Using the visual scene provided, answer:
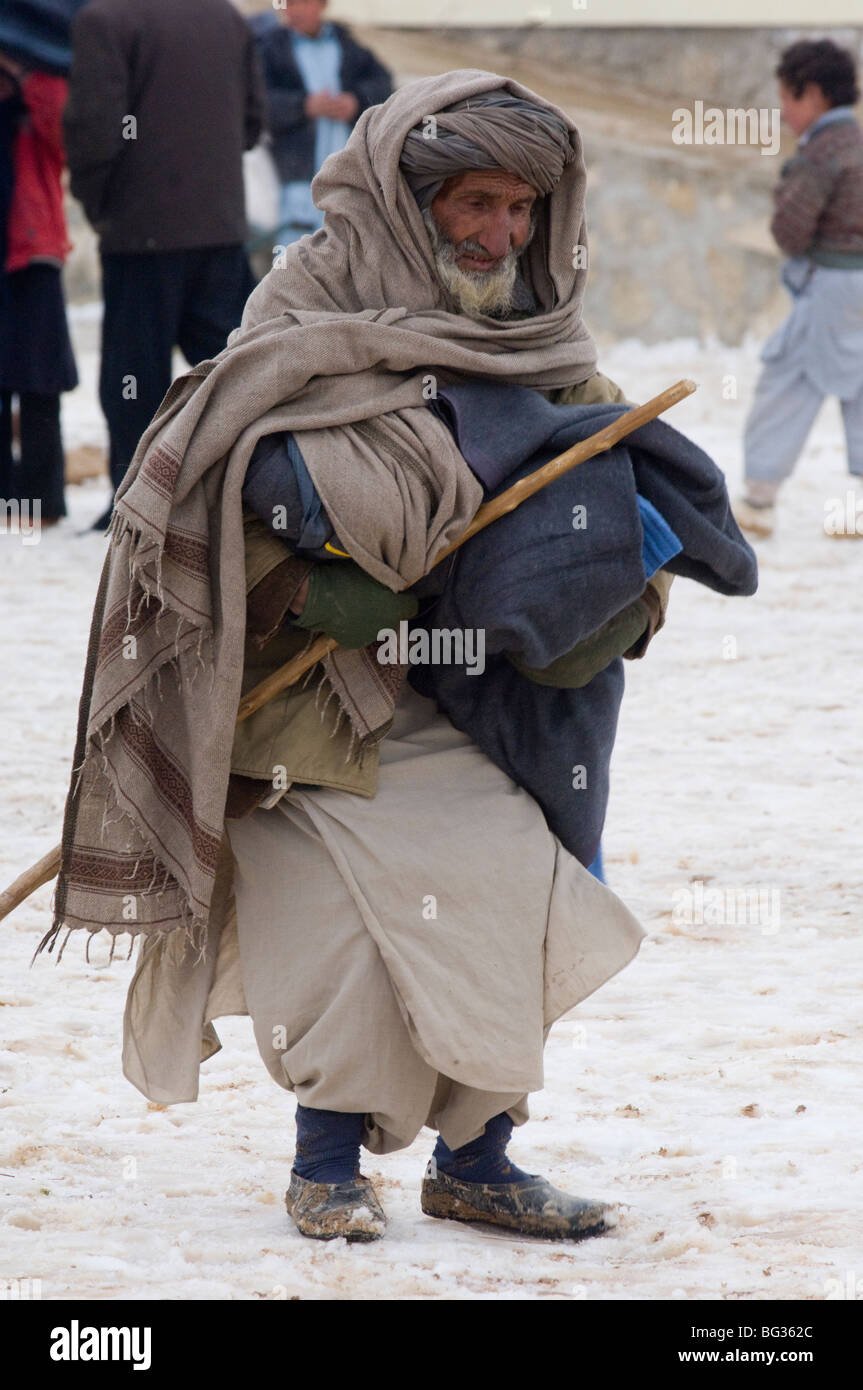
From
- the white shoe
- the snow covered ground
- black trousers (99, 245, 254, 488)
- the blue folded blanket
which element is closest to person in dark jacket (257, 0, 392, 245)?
black trousers (99, 245, 254, 488)

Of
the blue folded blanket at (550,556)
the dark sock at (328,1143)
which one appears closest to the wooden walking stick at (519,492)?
the blue folded blanket at (550,556)

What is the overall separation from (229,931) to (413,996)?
370mm

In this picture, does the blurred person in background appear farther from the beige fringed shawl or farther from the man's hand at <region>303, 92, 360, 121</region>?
the beige fringed shawl

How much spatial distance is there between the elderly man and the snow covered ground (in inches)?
8.6

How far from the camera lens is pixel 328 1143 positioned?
2627 mm

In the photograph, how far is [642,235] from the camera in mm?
11820

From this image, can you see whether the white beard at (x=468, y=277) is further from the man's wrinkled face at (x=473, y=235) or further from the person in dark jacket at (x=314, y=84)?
the person in dark jacket at (x=314, y=84)

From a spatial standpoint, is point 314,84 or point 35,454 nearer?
point 35,454

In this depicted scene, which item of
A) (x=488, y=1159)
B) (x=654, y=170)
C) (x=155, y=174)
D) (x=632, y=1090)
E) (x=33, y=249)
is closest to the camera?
(x=488, y=1159)

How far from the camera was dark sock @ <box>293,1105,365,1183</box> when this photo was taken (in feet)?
8.61

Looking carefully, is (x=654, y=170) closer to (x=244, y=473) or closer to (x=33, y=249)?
(x=33, y=249)

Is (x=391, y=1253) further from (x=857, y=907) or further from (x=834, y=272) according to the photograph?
(x=834, y=272)

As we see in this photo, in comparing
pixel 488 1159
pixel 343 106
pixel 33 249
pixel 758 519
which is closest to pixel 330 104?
pixel 343 106

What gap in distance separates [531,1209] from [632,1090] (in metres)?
0.71
